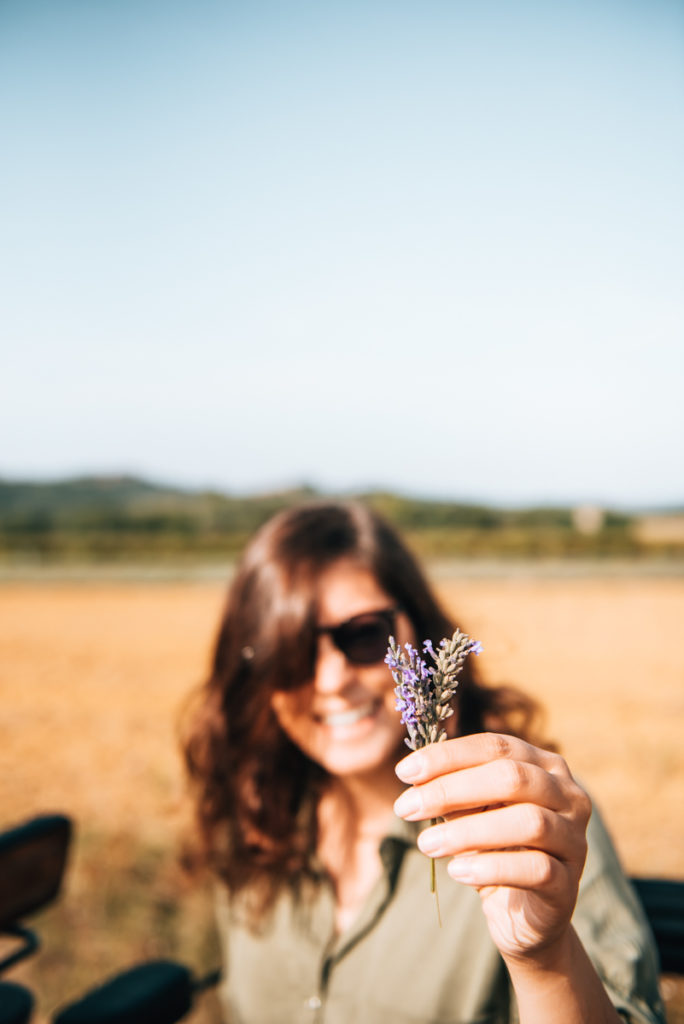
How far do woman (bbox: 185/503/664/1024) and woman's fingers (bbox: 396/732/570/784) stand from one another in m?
0.71

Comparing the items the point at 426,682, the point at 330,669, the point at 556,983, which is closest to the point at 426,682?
the point at 426,682

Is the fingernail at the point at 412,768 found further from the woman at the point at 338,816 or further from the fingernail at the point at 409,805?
the woman at the point at 338,816

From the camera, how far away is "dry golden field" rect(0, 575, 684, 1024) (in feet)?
22.4

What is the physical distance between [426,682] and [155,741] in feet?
Result: 51.0

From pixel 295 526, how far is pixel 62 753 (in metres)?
13.4

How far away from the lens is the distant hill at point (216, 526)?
76.8m

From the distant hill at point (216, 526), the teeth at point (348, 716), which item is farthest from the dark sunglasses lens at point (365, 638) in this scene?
the distant hill at point (216, 526)

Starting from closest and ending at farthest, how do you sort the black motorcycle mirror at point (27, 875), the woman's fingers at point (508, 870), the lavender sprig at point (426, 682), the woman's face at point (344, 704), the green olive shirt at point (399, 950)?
the lavender sprig at point (426, 682)
the woman's fingers at point (508, 870)
the green olive shirt at point (399, 950)
the woman's face at point (344, 704)
the black motorcycle mirror at point (27, 875)

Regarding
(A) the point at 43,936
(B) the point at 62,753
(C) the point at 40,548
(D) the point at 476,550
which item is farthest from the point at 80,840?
(C) the point at 40,548

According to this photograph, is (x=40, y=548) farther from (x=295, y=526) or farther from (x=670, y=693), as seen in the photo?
(x=295, y=526)

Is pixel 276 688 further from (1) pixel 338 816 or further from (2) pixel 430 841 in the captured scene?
(2) pixel 430 841

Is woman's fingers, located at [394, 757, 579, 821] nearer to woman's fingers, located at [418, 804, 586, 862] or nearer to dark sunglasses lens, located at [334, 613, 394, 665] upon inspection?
woman's fingers, located at [418, 804, 586, 862]

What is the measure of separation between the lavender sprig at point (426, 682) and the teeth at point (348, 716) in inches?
61.4

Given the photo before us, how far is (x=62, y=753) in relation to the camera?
48.5 feet
